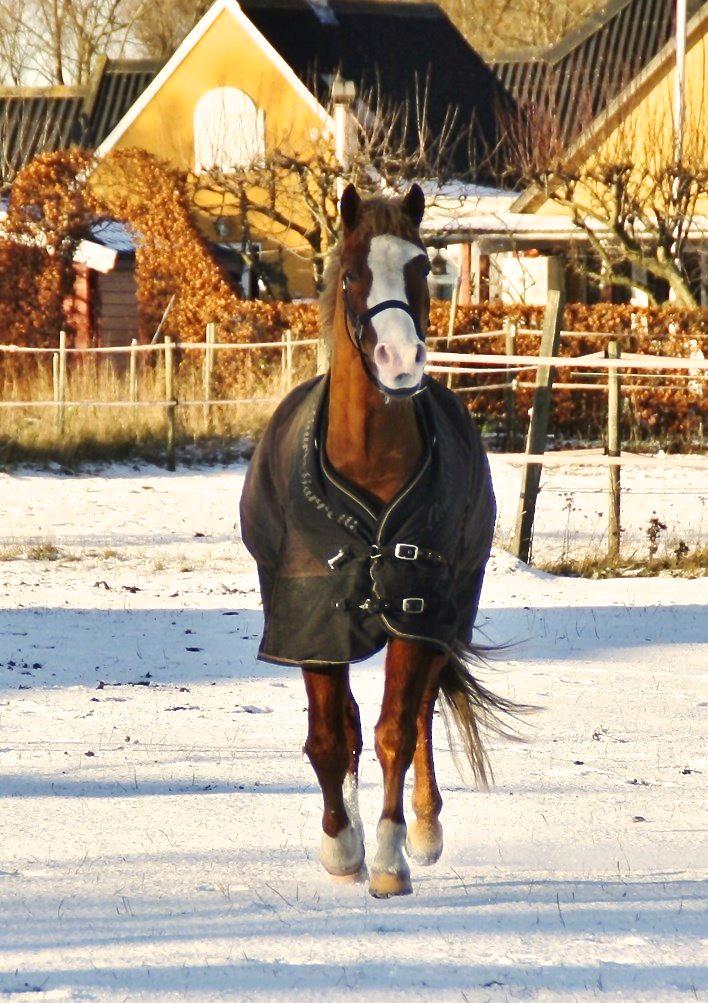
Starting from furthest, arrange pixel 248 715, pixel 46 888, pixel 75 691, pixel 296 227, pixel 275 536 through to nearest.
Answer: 1. pixel 296 227
2. pixel 75 691
3. pixel 248 715
4. pixel 275 536
5. pixel 46 888

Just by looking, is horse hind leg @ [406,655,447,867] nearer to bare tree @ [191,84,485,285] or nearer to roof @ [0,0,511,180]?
bare tree @ [191,84,485,285]

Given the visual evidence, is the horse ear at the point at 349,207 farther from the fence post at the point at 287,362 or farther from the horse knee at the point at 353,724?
the fence post at the point at 287,362

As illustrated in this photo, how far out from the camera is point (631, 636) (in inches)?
372

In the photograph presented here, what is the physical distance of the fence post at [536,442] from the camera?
12.0 metres

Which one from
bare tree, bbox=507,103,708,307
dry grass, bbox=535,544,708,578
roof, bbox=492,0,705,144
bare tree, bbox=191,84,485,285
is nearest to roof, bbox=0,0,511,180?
bare tree, bbox=191,84,485,285

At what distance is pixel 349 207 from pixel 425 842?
186 cm

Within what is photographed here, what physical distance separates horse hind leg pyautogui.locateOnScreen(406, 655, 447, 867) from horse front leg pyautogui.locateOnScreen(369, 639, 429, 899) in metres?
0.12

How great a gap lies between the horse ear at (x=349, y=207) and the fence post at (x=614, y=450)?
7591 millimetres

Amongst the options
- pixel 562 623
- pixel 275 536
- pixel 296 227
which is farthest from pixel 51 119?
pixel 275 536

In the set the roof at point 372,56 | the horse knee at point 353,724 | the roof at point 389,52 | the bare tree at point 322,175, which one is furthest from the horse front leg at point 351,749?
the roof at point 389,52

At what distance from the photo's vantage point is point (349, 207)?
15.1ft

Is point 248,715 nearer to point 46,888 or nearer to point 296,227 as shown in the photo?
point 46,888

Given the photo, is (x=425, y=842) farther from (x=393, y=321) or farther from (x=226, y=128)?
(x=226, y=128)

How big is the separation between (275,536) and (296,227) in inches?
872
